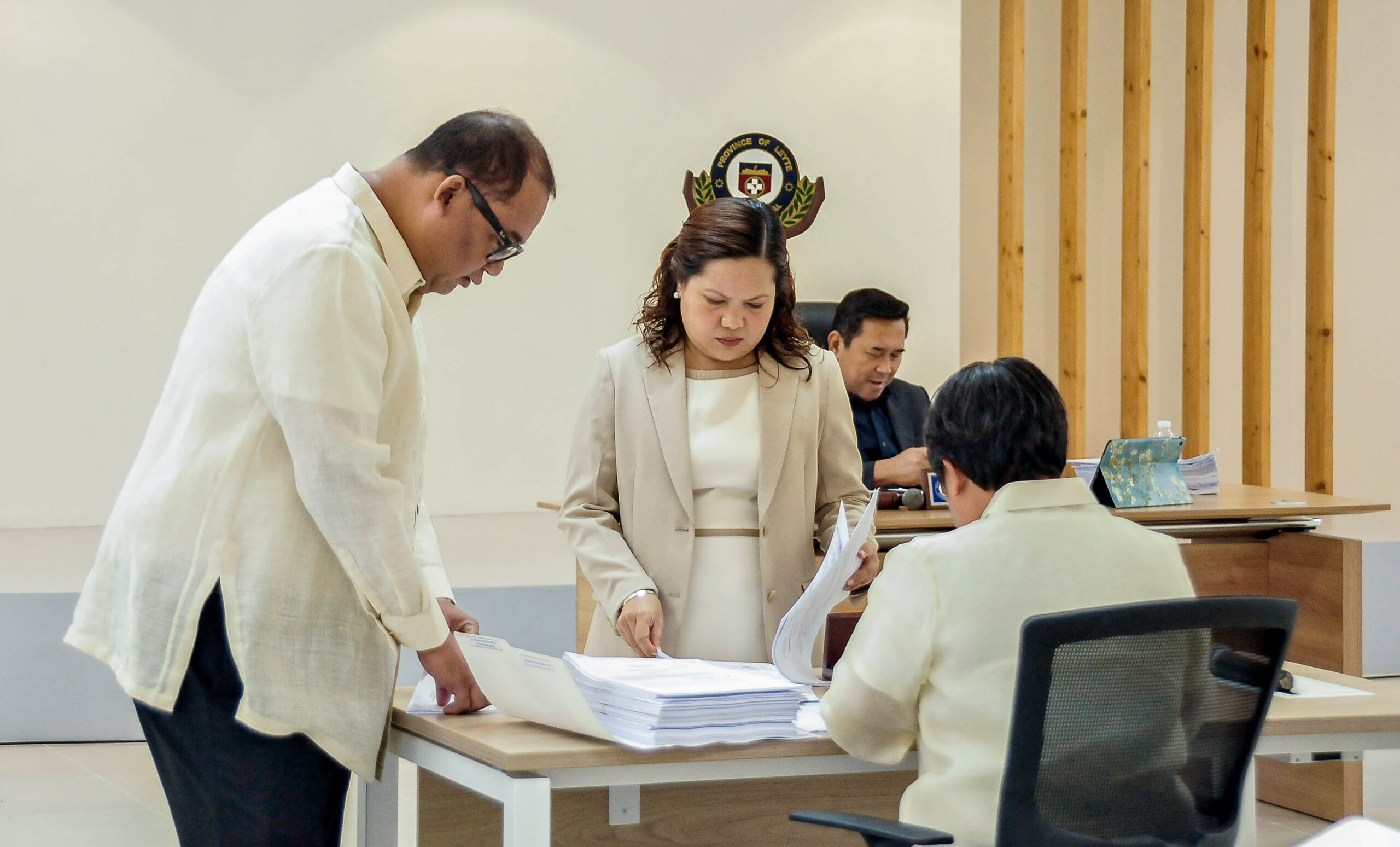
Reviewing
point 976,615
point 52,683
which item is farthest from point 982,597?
point 52,683

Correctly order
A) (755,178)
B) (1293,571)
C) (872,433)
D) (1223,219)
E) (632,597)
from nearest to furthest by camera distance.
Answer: (632,597), (1293,571), (872,433), (755,178), (1223,219)

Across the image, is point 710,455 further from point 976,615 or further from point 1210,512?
point 1210,512

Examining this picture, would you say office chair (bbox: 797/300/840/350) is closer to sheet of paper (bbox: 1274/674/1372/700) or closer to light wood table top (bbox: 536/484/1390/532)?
light wood table top (bbox: 536/484/1390/532)

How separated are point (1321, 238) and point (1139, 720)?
5.81m

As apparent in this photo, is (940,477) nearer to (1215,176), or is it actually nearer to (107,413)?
→ (107,413)

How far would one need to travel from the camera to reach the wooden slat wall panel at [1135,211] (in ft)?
19.7

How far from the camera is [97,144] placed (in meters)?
5.14

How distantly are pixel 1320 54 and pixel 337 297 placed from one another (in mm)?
6269

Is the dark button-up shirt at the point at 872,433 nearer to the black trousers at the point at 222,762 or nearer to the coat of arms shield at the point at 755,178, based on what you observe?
the coat of arms shield at the point at 755,178

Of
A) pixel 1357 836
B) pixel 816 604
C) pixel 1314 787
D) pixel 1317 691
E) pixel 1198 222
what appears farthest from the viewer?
pixel 1198 222

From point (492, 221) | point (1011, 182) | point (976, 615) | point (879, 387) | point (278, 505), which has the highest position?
point (1011, 182)

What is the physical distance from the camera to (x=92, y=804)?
347 centimetres

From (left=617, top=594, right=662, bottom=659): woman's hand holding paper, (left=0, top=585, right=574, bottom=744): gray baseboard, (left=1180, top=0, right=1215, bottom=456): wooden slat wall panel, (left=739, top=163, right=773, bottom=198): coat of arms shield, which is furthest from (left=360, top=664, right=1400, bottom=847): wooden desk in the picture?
(left=1180, top=0, right=1215, bottom=456): wooden slat wall panel

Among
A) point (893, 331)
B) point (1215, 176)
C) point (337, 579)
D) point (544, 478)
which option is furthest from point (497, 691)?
point (1215, 176)
